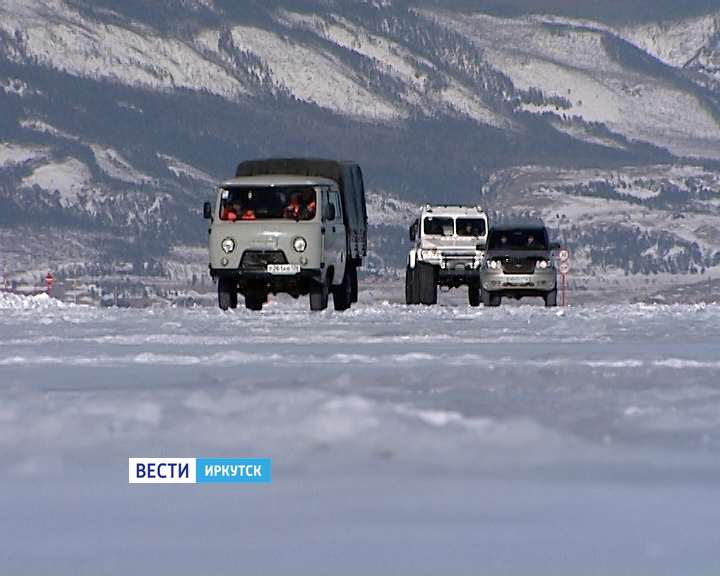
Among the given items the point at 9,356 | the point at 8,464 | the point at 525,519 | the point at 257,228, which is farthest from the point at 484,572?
the point at 257,228

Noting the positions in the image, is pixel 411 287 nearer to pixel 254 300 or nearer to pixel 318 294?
pixel 254 300

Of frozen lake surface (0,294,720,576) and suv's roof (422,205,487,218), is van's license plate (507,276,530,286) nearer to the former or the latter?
suv's roof (422,205,487,218)

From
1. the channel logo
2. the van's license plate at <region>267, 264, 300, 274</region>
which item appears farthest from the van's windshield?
the channel logo

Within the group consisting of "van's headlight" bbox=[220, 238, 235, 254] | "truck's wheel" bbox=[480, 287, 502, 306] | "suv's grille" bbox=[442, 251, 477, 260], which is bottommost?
"truck's wheel" bbox=[480, 287, 502, 306]

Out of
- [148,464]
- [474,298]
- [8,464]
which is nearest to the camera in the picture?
[148,464]

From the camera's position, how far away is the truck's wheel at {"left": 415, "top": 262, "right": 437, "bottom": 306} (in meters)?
40.6

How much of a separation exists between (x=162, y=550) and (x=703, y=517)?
6.12 feet

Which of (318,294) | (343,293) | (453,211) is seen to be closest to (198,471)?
(318,294)

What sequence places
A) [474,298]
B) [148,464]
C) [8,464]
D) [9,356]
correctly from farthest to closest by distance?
[474,298] < [9,356] < [8,464] < [148,464]

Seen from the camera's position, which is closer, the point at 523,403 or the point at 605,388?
the point at 523,403

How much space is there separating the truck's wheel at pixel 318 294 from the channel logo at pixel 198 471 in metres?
24.9

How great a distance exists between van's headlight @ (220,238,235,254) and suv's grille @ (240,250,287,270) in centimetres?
23

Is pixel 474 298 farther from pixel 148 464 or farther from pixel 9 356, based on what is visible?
pixel 148 464

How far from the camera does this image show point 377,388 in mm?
12898
